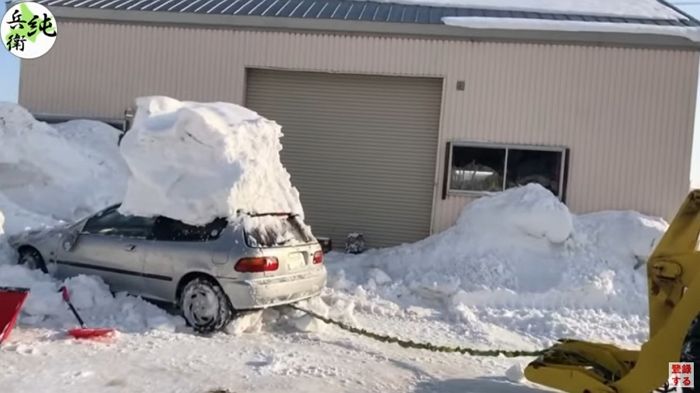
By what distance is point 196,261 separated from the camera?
311 inches

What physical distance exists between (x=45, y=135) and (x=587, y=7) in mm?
12379

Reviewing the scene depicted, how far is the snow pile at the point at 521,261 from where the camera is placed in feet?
36.4

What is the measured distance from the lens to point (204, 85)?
1555 centimetres

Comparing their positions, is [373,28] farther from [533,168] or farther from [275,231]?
[275,231]

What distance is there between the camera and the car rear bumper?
25.3 feet

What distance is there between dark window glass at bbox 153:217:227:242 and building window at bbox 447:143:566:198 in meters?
7.76

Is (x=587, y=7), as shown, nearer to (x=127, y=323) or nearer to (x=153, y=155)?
(x=153, y=155)

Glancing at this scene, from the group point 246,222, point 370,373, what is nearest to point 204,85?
point 246,222

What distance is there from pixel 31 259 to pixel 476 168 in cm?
900

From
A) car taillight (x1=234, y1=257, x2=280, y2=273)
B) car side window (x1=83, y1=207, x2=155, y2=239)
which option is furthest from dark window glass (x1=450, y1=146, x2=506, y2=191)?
car side window (x1=83, y1=207, x2=155, y2=239)

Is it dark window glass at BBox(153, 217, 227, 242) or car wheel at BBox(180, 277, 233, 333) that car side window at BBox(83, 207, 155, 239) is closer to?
dark window glass at BBox(153, 217, 227, 242)

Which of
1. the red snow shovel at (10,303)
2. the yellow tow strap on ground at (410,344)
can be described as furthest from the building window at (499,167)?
the red snow shovel at (10,303)

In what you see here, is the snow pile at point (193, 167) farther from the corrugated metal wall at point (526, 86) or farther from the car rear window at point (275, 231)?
the corrugated metal wall at point (526, 86)

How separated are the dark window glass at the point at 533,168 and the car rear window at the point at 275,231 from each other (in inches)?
284
